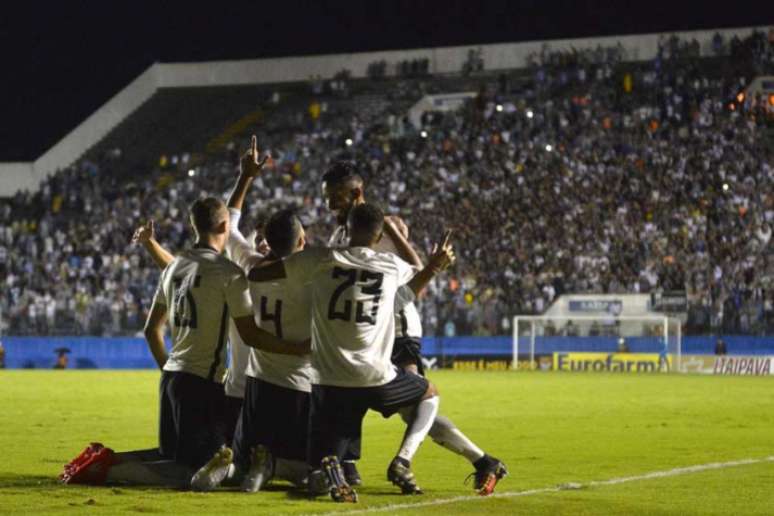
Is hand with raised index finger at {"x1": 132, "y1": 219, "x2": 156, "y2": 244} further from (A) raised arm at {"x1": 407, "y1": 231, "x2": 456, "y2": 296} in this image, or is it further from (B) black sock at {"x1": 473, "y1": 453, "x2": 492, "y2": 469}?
(B) black sock at {"x1": 473, "y1": 453, "x2": 492, "y2": 469}

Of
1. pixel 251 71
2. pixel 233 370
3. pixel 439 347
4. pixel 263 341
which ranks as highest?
pixel 251 71

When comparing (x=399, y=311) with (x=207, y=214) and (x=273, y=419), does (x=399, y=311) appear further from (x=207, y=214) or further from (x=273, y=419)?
(x=207, y=214)

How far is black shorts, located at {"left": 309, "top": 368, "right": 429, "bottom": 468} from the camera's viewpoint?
9.55 metres

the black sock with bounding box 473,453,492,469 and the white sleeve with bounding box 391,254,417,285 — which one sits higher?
the white sleeve with bounding box 391,254,417,285

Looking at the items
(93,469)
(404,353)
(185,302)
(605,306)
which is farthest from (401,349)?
(605,306)

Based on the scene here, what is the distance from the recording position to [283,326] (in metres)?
9.98

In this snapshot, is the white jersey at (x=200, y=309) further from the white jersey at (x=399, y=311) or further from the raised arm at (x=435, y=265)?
the raised arm at (x=435, y=265)

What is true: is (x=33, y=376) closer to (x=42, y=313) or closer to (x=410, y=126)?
(x=42, y=313)

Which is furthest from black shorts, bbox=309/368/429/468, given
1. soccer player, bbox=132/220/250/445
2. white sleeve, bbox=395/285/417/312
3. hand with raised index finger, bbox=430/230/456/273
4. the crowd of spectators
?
the crowd of spectators

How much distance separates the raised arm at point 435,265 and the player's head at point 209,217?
142 cm

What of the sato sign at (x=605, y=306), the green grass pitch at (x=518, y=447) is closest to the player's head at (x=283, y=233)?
the green grass pitch at (x=518, y=447)

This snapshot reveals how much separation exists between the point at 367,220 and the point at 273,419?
1.69 meters

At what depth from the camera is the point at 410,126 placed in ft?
175

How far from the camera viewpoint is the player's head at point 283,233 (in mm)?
9859
